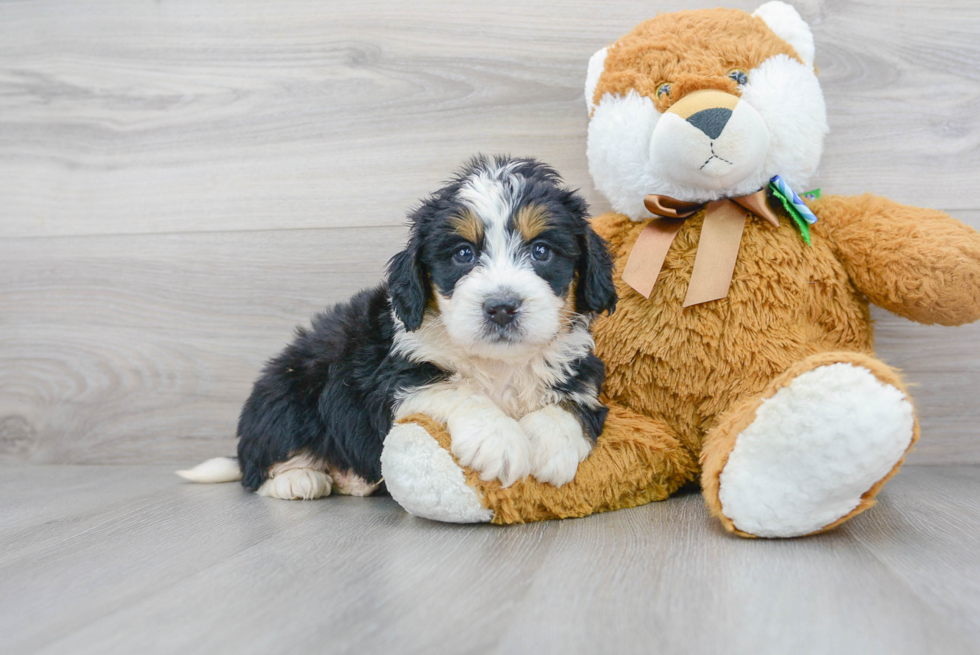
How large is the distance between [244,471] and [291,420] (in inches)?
10.0

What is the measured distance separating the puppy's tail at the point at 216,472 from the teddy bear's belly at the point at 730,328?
1.20 meters

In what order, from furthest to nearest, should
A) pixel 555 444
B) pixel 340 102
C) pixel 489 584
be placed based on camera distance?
pixel 340 102 → pixel 555 444 → pixel 489 584

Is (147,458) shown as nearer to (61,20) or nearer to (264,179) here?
(264,179)

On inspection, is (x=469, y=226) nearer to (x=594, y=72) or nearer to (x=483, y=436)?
(x=483, y=436)

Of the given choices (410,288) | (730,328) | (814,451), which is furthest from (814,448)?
(410,288)

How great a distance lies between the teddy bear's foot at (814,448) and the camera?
124 centimetres

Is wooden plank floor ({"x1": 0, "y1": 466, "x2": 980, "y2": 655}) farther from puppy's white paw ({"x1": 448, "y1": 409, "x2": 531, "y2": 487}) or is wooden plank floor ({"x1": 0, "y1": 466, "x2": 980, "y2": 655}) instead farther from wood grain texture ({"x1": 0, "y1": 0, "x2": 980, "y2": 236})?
wood grain texture ({"x1": 0, "y1": 0, "x2": 980, "y2": 236})

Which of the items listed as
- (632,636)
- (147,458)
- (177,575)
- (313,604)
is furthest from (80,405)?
(632,636)

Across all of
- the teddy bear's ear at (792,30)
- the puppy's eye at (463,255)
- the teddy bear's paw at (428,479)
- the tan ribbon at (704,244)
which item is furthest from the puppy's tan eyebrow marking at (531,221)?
the teddy bear's ear at (792,30)

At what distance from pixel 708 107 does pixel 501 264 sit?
1.98 feet

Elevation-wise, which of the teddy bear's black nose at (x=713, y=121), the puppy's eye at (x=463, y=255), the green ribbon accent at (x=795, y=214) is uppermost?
the teddy bear's black nose at (x=713, y=121)

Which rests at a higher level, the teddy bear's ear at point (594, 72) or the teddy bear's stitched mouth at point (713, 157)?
the teddy bear's ear at point (594, 72)

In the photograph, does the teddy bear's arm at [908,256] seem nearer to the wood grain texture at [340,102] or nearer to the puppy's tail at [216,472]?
the wood grain texture at [340,102]

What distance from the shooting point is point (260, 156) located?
94.7 inches
